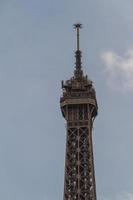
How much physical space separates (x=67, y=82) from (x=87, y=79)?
384 cm

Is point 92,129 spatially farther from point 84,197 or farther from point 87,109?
point 84,197

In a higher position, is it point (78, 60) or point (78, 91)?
point (78, 60)

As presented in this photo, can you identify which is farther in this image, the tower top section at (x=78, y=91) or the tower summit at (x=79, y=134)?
the tower top section at (x=78, y=91)

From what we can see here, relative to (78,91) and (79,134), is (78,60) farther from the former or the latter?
Result: (79,134)

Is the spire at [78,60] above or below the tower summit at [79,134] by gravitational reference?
above

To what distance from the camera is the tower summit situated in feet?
476

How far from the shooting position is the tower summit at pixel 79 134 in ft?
476

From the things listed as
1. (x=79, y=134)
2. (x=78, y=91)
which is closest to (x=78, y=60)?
(x=78, y=91)

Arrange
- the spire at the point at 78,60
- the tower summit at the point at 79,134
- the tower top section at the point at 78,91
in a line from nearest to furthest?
1. the tower summit at the point at 79,134
2. the tower top section at the point at 78,91
3. the spire at the point at 78,60

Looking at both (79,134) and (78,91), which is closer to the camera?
(79,134)

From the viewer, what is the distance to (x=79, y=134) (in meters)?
150

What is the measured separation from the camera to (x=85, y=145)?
149 m

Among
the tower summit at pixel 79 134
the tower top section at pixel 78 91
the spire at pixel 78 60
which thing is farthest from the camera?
the spire at pixel 78 60

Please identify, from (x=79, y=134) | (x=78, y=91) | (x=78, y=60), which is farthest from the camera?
(x=78, y=60)
